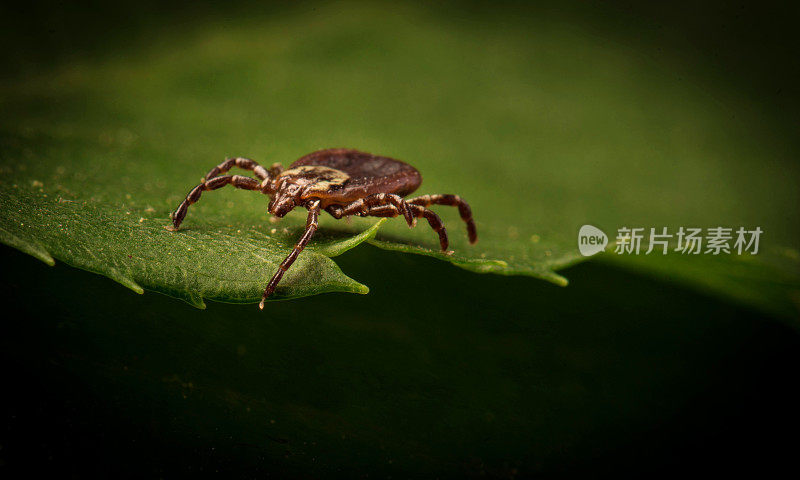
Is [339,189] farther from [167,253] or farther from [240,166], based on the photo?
[167,253]

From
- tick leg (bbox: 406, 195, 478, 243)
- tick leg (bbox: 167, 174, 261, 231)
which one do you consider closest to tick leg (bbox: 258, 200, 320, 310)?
tick leg (bbox: 167, 174, 261, 231)

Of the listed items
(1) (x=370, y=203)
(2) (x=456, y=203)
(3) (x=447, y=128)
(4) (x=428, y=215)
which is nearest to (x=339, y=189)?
(1) (x=370, y=203)

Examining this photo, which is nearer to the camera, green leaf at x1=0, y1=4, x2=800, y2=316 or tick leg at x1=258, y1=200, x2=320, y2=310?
tick leg at x1=258, y1=200, x2=320, y2=310

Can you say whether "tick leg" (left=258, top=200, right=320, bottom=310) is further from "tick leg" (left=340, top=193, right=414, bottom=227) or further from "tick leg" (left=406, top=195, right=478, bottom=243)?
"tick leg" (left=406, top=195, right=478, bottom=243)

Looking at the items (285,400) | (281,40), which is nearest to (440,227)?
(285,400)

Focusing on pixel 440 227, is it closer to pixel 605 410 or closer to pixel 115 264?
pixel 605 410

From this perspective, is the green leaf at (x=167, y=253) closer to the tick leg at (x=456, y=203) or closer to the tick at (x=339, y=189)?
the tick at (x=339, y=189)
